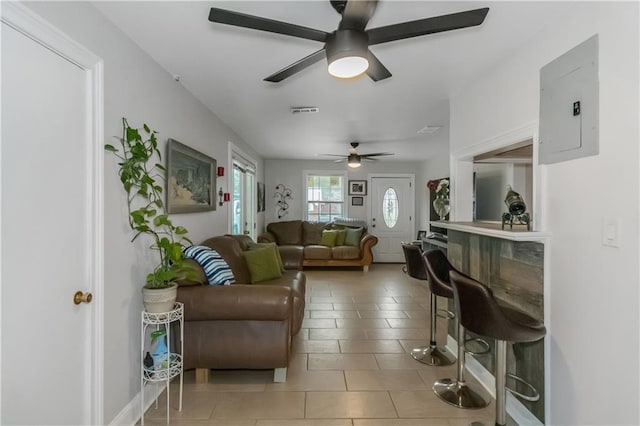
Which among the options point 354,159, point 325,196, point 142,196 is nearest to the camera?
point 142,196

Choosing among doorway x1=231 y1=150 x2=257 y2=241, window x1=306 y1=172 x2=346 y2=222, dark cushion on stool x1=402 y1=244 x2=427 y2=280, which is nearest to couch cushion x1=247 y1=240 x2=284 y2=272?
doorway x1=231 y1=150 x2=257 y2=241

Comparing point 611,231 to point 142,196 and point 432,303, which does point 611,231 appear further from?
point 142,196

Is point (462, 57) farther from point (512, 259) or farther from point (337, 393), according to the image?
point (337, 393)

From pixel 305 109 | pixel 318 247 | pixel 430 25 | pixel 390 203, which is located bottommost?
pixel 318 247

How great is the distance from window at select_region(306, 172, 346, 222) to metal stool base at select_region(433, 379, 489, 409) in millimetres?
5304

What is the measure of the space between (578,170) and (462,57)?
3.76 feet

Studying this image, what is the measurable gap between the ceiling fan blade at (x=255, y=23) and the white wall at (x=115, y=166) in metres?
0.74

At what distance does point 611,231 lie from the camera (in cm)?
140

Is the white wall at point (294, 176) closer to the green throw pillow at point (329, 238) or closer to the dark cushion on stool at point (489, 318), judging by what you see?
the green throw pillow at point (329, 238)

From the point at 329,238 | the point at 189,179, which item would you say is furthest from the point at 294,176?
the point at 189,179

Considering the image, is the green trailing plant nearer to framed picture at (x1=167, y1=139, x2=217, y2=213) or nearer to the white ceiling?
framed picture at (x1=167, y1=139, x2=217, y2=213)

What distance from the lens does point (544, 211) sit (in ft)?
6.06

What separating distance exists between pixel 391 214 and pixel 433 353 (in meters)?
5.02

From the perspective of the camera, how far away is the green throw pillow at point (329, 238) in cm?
677
